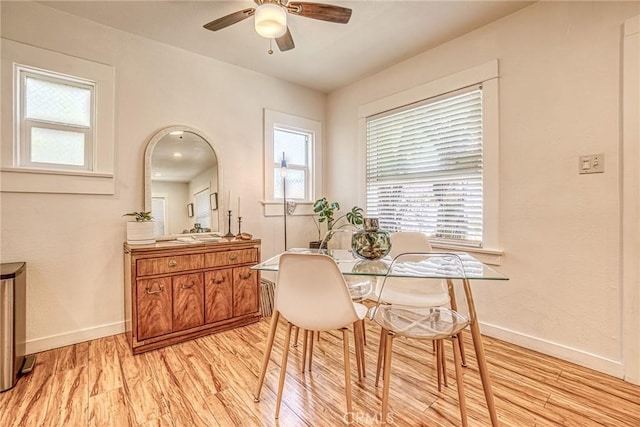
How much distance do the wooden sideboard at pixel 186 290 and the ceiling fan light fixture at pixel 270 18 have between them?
1.76 metres

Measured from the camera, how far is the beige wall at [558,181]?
196 centimetres

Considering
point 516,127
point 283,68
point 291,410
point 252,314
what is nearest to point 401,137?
point 516,127

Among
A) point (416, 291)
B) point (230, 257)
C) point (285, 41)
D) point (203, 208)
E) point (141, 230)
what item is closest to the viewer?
point (416, 291)

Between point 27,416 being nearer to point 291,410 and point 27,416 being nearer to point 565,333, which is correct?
point 291,410

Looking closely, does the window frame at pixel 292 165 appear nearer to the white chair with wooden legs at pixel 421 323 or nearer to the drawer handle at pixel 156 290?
the drawer handle at pixel 156 290

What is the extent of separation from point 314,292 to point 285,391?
2.64 ft

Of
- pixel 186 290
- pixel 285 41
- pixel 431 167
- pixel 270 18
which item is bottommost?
pixel 186 290

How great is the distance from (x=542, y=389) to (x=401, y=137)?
7.96 feet

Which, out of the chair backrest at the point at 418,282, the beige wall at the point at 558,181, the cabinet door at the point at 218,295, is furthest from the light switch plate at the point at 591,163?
the cabinet door at the point at 218,295

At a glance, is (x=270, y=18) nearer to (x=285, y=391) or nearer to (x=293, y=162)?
(x=293, y=162)

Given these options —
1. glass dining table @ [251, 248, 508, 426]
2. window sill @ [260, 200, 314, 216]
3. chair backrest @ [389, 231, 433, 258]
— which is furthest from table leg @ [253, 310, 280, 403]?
window sill @ [260, 200, 314, 216]

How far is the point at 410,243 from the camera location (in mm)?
2262

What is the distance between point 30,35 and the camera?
7.29 ft

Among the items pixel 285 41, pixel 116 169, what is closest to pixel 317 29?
pixel 285 41
